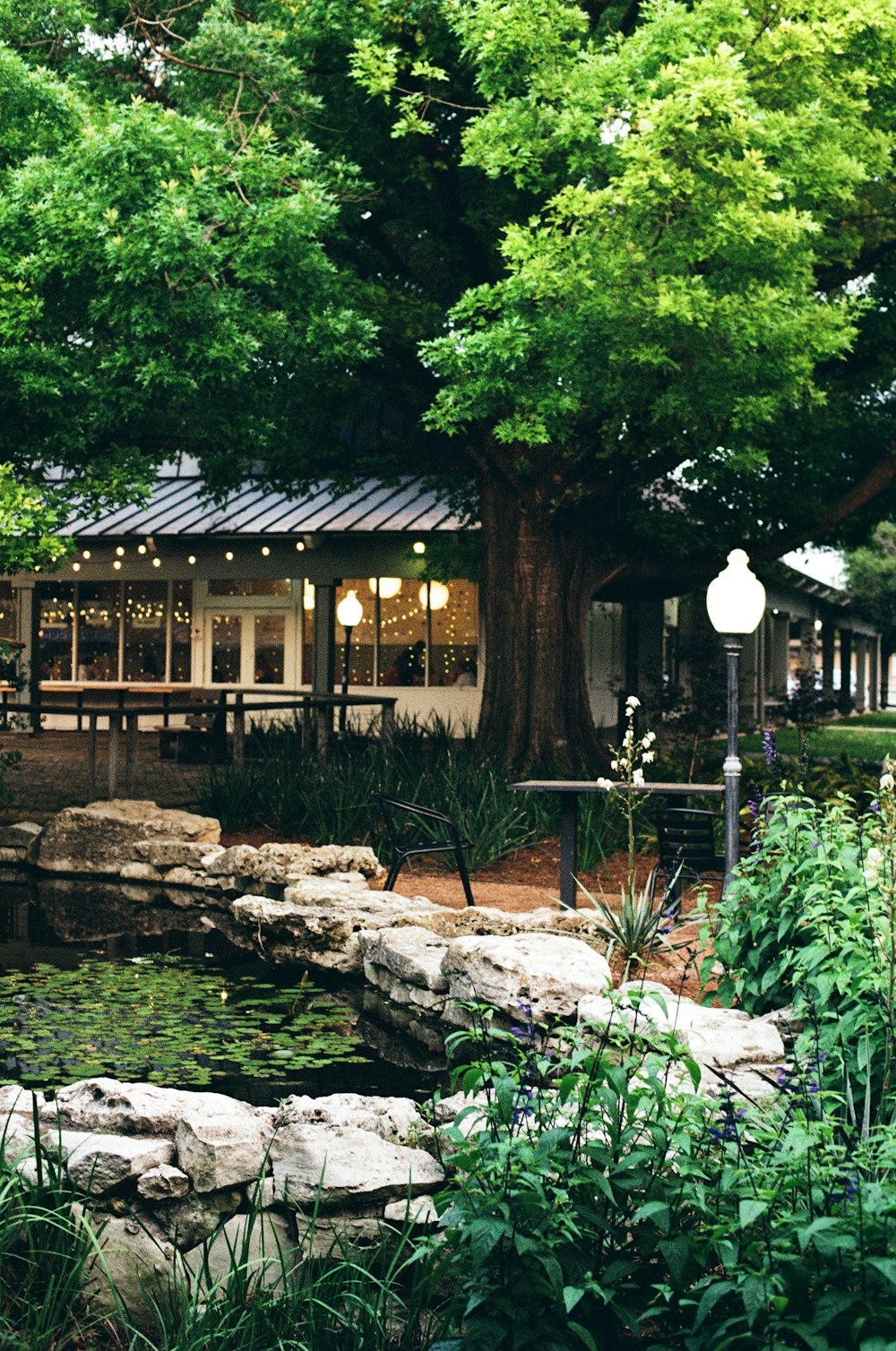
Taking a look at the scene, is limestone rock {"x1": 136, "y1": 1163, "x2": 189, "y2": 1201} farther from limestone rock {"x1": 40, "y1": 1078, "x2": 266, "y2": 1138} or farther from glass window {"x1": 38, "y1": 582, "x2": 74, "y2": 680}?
glass window {"x1": 38, "y1": 582, "x2": 74, "y2": 680}

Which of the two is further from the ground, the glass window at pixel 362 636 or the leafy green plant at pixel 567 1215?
the glass window at pixel 362 636

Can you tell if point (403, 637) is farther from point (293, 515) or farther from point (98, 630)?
point (98, 630)

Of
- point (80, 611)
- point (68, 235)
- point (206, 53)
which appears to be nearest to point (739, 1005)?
point (68, 235)

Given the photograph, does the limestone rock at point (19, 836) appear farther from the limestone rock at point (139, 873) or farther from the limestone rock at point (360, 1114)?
the limestone rock at point (360, 1114)

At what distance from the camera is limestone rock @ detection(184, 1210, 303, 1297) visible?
366 centimetres

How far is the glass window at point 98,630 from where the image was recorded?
25.6m

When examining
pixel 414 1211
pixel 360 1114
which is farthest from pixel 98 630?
pixel 414 1211

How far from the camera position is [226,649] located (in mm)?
24672

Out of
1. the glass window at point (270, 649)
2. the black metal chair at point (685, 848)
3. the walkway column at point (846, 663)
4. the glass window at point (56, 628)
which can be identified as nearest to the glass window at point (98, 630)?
the glass window at point (56, 628)

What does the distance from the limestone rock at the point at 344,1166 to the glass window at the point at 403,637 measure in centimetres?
1842

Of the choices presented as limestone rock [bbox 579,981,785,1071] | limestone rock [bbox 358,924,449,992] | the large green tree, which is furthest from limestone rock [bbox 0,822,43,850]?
limestone rock [bbox 579,981,785,1071]

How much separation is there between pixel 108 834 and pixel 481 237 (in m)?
6.81

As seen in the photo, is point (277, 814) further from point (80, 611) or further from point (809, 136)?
point (80, 611)

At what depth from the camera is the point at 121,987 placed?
25.0ft
